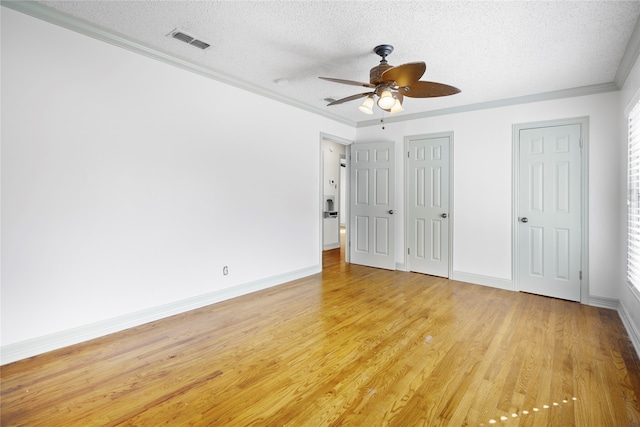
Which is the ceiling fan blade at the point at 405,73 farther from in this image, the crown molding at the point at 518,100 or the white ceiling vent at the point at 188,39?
the crown molding at the point at 518,100

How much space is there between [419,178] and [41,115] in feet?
15.4

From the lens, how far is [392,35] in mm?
2725

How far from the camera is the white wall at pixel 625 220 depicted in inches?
110

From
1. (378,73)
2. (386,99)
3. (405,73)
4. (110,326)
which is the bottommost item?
(110,326)

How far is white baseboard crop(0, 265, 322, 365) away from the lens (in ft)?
7.84

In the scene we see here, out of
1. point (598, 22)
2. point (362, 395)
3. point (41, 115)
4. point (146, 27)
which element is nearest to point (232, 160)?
point (146, 27)

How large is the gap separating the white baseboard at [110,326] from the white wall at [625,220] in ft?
12.7

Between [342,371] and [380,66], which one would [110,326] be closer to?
[342,371]

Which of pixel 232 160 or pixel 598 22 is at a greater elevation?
pixel 598 22

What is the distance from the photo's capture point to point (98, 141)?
2.76 m

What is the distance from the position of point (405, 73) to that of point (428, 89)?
0.46 meters

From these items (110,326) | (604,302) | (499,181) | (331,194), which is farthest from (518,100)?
(110,326)

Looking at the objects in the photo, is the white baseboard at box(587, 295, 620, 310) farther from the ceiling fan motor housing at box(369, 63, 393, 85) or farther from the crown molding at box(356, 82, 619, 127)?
the ceiling fan motor housing at box(369, 63, 393, 85)

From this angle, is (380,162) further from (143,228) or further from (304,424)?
(304,424)
